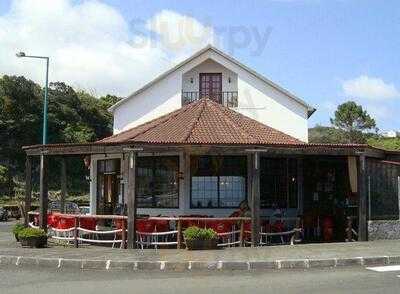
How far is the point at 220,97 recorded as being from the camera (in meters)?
26.8

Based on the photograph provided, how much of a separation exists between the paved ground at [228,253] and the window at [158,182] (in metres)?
3.82

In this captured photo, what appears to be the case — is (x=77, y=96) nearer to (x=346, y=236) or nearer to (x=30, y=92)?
(x=30, y=92)

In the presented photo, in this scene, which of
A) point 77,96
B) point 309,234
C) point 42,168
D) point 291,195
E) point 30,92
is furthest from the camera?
point 77,96

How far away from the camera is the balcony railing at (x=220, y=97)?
26.7 metres

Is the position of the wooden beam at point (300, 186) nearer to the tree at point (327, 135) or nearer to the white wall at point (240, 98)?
the white wall at point (240, 98)

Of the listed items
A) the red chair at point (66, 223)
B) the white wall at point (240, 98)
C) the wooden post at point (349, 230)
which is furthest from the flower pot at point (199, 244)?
the white wall at point (240, 98)

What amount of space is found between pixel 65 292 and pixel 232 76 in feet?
60.6

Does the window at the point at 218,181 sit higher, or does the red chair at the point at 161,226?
the window at the point at 218,181

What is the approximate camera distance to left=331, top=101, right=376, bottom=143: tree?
7519 cm

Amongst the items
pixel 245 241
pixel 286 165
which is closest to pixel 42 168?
pixel 245 241

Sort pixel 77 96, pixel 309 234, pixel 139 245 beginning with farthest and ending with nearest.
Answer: pixel 77 96 < pixel 309 234 < pixel 139 245

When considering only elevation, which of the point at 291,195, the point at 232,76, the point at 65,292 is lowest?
the point at 65,292

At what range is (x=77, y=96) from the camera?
63.4 metres

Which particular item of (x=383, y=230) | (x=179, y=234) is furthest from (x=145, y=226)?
(x=383, y=230)
